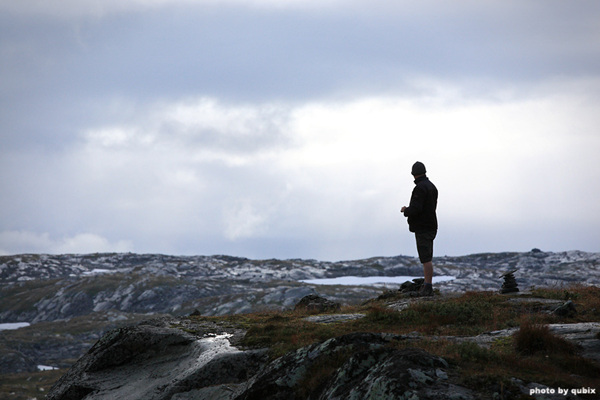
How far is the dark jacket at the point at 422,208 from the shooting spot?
20.3 metres

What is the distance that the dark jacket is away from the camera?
66.5ft

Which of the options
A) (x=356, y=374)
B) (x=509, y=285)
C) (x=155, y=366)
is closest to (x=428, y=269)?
(x=509, y=285)

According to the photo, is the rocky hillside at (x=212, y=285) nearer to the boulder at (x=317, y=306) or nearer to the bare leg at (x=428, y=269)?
the boulder at (x=317, y=306)

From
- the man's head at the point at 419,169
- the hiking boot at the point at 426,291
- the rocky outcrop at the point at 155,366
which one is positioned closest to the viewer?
the rocky outcrop at the point at 155,366

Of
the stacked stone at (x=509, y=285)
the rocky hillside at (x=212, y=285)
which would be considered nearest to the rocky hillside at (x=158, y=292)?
the rocky hillside at (x=212, y=285)

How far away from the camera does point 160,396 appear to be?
43.5 feet

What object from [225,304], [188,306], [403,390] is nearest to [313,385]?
[403,390]

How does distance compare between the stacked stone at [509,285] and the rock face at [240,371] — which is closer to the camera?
the rock face at [240,371]

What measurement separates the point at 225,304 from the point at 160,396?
111476mm

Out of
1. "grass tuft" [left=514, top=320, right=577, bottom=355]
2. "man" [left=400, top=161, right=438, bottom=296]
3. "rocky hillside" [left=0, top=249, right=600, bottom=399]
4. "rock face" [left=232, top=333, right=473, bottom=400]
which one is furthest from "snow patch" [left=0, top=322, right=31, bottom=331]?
"grass tuft" [left=514, top=320, right=577, bottom=355]

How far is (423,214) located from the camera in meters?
20.7

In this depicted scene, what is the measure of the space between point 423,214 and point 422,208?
493mm

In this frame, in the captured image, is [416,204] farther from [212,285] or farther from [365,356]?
[212,285]

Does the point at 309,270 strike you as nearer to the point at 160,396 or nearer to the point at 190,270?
the point at 190,270
